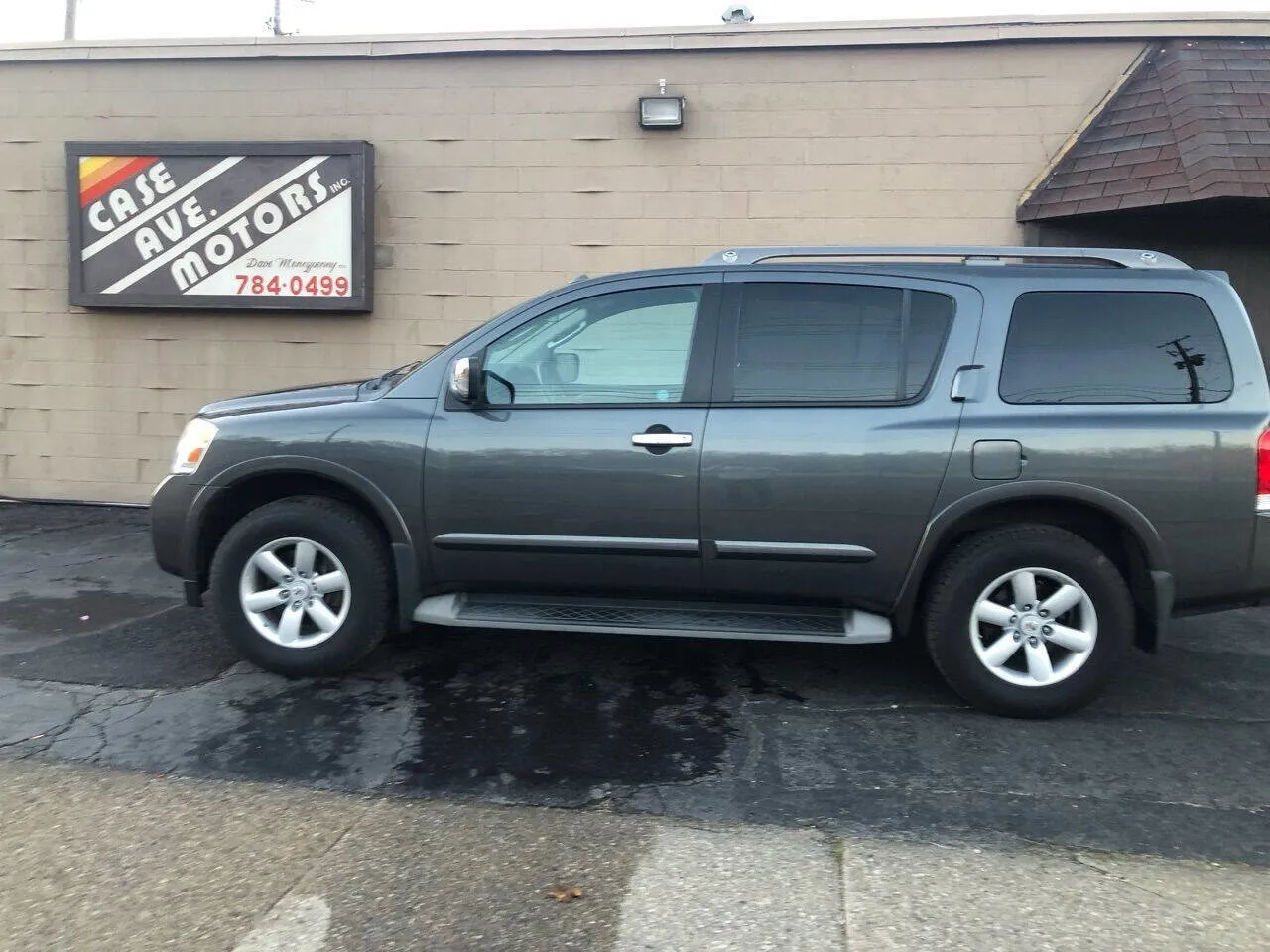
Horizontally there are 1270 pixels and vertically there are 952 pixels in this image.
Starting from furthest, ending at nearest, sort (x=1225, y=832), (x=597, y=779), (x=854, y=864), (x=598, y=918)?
1. (x=597, y=779)
2. (x=1225, y=832)
3. (x=854, y=864)
4. (x=598, y=918)

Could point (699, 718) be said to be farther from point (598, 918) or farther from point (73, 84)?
point (73, 84)

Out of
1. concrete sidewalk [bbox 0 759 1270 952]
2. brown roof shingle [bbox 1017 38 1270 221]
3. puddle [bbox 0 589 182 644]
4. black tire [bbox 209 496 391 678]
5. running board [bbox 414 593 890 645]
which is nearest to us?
concrete sidewalk [bbox 0 759 1270 952]

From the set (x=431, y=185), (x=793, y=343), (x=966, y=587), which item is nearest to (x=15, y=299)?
(x=431, y=185)

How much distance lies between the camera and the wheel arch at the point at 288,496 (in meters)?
4.62

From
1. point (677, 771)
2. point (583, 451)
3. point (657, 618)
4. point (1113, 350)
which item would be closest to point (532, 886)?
point (677, 771)

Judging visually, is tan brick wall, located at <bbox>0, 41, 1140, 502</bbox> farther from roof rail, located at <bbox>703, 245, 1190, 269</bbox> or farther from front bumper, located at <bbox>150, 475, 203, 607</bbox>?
front bumper, located at <bbox>150, 475, 203, 607</bbox>

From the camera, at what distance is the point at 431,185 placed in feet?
27.3

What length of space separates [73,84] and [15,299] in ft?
5.88

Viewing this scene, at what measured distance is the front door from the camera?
447cm

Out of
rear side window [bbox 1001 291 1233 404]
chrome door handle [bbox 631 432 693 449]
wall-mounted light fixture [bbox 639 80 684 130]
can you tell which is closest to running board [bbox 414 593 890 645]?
chrome door handle [bbox 631 432 693 449]

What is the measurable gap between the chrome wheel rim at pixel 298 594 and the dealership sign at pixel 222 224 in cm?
400

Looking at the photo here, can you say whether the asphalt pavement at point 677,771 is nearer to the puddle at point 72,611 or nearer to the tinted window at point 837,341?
the puddle at point 72,611

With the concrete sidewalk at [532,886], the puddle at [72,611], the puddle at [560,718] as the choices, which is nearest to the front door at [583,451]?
the puddle at [560,718]

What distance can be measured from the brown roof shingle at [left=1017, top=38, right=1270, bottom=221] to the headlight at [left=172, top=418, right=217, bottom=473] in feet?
19.2
